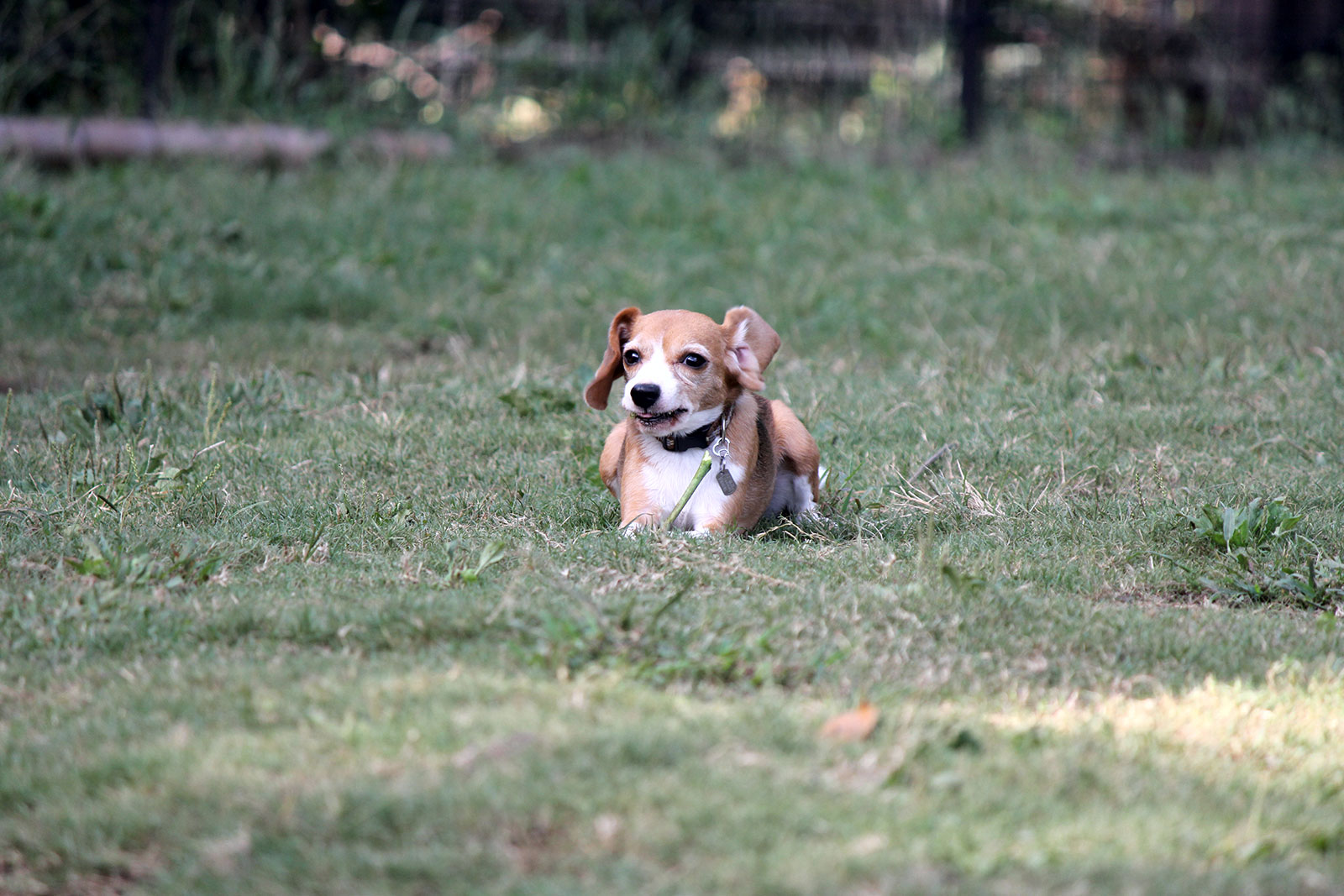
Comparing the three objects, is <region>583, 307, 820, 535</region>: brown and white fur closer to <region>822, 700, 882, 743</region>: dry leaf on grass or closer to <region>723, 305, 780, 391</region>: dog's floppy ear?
<region>723, 305, 780, 391</region>: dog's floppy ear

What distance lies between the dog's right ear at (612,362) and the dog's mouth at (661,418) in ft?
0.96

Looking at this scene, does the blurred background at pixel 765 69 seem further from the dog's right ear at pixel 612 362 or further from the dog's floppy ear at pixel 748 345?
the dog's floppy ear at pixel 748 345

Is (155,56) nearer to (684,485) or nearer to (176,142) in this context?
(176,142)

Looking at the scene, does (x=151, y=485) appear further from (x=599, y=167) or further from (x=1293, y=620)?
(x=599, y=167)

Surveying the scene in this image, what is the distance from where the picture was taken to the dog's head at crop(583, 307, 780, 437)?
3820 mm

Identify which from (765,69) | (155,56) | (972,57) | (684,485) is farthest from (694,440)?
(972,57)

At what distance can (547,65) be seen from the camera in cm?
1111

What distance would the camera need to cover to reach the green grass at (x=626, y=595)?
2.31 meters

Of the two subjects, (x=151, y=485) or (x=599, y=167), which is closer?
(x=151, y=485)

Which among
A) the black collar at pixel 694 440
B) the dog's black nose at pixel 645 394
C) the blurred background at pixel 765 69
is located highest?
the blurred background at pixel 765 69

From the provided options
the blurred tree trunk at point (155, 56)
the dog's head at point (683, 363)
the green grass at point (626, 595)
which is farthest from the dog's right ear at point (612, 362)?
the blurred tree trunk at point (155, 56)

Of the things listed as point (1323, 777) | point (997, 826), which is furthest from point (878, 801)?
point (1323, 777)

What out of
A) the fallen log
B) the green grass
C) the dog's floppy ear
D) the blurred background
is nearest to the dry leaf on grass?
the green grass

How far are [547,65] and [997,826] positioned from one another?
9.81 m
